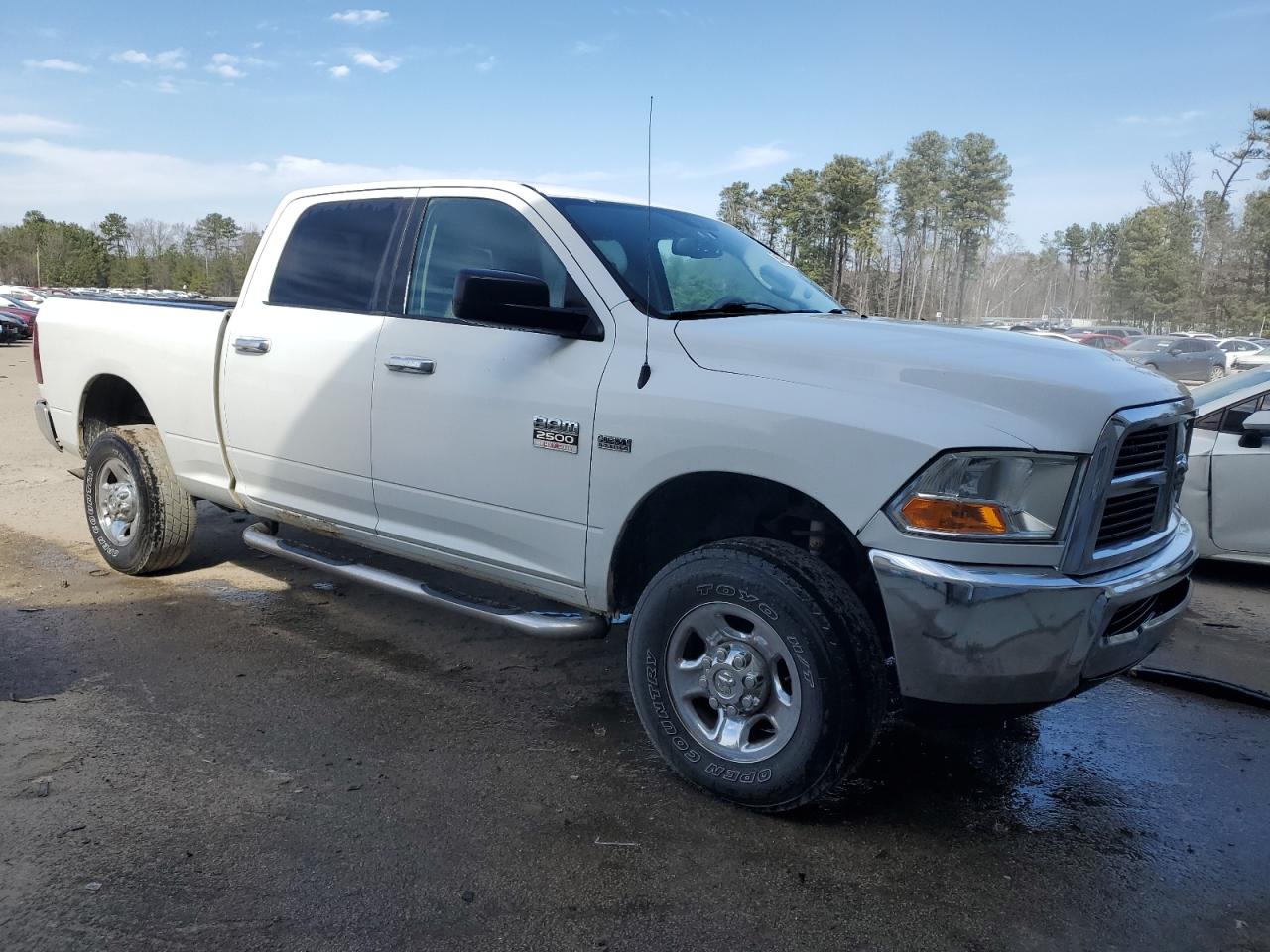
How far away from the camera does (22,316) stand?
110ft

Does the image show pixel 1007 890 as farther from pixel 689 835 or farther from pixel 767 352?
pixel 767 352

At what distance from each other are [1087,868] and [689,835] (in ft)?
3.80

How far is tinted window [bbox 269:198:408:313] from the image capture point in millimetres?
4195

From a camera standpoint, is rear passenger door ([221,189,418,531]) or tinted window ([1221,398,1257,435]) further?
tinted window ([1221,398,1257,435])

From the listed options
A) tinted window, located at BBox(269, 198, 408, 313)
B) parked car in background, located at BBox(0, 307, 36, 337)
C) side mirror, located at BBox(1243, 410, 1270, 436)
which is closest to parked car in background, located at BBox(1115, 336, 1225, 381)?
side mirror, located at BBox(1243, 410, 1270, 436)

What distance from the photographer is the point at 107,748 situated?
11.0 feet

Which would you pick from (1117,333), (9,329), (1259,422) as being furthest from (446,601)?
(1117,333)

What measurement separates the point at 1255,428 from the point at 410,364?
476 centimetres

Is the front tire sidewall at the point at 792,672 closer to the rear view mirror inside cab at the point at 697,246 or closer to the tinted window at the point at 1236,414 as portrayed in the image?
the rear view mirror inside cab at the point at 697,246

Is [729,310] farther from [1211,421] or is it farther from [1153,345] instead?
[1153,345]

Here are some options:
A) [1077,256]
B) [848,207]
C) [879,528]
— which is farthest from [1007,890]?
[1077,256]

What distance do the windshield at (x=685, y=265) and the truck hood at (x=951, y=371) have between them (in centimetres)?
26

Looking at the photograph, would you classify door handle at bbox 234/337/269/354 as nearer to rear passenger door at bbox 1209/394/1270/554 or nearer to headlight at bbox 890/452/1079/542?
headlight at bbox 890/452/1079/542

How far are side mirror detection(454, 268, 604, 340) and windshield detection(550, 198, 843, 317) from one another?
0.22m
